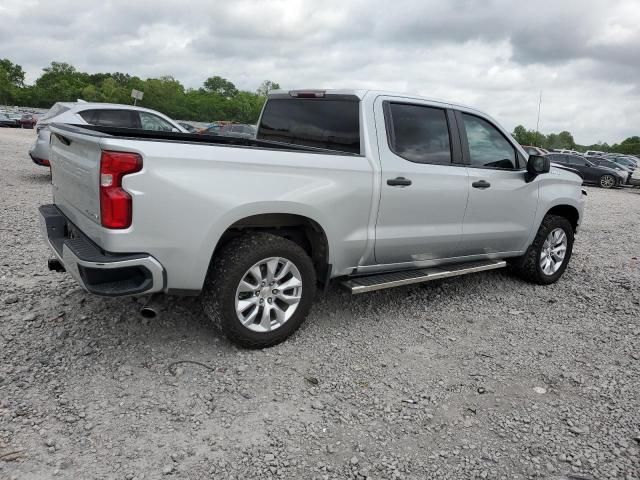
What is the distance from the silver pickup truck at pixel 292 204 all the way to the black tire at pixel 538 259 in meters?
0.11

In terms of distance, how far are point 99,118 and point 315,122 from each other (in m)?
6.50

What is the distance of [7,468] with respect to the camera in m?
2.46

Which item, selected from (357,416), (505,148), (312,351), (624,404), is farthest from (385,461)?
(505,148)

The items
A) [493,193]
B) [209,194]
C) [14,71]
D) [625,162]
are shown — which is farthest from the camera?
[14,71]

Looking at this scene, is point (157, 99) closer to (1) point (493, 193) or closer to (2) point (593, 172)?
(2) point (593, 172)

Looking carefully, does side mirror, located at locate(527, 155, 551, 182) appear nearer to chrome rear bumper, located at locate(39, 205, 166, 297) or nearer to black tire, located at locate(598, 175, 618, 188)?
chrome rear bumper, located at locate(39, 205, 166, 297)

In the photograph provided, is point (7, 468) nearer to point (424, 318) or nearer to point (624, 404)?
point (424, 318)

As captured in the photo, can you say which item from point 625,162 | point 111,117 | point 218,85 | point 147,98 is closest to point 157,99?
point 147,98

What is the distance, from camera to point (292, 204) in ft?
11.7

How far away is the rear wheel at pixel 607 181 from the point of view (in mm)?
22469

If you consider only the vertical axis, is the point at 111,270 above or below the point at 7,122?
below

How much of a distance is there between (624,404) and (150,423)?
2.92 metres

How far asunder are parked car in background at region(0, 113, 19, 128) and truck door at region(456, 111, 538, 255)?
157ft

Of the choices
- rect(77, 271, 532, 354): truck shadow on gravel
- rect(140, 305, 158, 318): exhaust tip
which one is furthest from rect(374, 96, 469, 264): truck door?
rect(140, 305, 158, 318): exhaust tip
